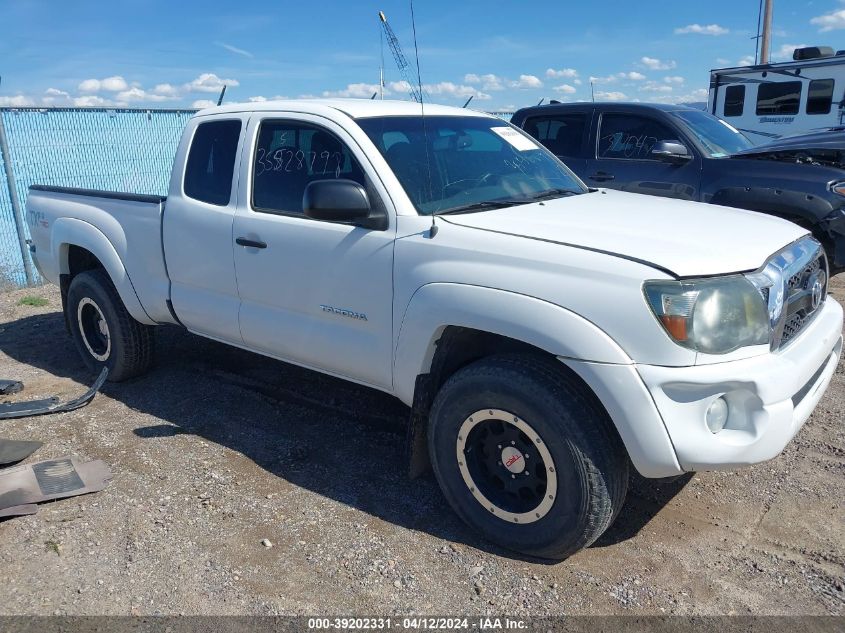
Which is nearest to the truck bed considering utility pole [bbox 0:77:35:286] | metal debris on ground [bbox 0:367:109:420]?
metal debris on ground [bbox 0:367:109:420]

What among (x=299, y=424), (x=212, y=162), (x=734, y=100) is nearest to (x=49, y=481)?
(x=299, y=424)

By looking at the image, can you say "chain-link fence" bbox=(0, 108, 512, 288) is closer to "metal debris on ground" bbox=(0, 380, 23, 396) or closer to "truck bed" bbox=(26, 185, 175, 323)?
"truck bed" bbox=(26, 185, 175, 323)

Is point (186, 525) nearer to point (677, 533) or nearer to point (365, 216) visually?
point (365, 216)

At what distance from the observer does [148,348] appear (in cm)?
536

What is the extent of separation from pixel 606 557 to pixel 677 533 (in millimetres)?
411

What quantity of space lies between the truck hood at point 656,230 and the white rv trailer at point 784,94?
468 inches

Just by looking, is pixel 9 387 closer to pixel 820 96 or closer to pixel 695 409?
pixel 695 409

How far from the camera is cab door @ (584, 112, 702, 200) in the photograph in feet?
22.7

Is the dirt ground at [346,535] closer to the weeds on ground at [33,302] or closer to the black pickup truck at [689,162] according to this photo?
the black pickup truck at [689,162]

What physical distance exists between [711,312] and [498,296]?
817 mm

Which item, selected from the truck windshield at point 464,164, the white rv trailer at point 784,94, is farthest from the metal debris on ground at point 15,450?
the white rv trailer at point 784,94

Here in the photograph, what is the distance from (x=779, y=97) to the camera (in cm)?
1541

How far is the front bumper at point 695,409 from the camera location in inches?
105

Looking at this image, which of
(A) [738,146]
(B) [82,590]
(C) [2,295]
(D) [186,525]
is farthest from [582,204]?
(C) [2,295]
